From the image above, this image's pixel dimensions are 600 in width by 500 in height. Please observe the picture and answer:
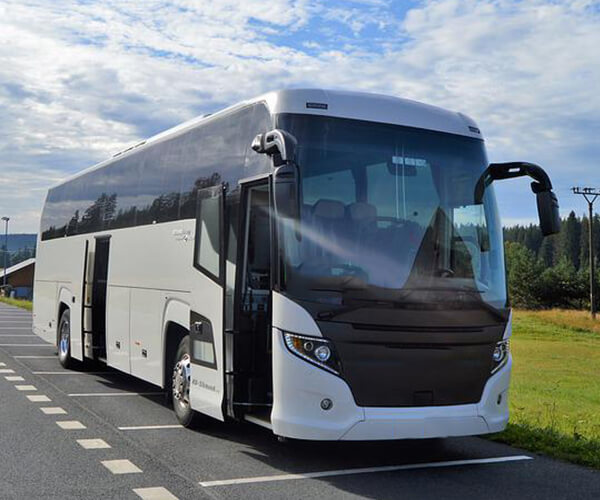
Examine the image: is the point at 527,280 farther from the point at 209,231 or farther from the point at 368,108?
the point at 368,108

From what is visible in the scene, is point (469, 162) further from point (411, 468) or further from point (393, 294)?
point (411, 468)

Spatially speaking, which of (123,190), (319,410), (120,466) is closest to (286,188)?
(319,410)

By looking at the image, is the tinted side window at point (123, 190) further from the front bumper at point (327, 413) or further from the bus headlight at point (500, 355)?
the bus headlight at point (500, 355)

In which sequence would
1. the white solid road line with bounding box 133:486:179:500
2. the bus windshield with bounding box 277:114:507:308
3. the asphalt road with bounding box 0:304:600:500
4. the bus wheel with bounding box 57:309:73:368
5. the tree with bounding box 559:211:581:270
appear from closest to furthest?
the white solid road line with bounding box 133:486:179:500, the asphalt road with bounding box 0:304:600:500, the bus windshield with bounding box 277:114:507:308, the bus wheel with bounding box 57:309:73:368, the tree with bounding box 559:211:581:270

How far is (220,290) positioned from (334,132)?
1968 mm

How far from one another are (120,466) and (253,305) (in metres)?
1.88

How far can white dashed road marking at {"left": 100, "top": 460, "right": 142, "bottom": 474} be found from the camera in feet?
23.3

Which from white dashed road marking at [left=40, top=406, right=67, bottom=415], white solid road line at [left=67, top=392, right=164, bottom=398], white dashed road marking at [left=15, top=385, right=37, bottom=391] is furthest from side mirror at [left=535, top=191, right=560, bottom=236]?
white dashed road marking at [left=15, top=385, right=37, bottom=391]

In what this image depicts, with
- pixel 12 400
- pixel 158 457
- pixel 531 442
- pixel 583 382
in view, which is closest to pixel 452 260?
pixel 531 442

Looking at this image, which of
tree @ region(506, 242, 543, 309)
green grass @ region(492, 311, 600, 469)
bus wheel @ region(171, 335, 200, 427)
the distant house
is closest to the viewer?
green grass @ region(492, 311, 600, 469)

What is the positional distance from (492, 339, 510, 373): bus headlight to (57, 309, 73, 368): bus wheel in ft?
31.7

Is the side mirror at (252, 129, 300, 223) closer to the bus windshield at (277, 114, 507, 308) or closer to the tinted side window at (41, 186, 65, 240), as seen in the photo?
the bus windshield at (277, 114, 507, 308)

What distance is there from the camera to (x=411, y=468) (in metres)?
7.61

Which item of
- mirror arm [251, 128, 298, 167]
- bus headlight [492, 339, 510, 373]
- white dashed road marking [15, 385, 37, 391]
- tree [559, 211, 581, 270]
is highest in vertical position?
tree [559, 211, 581, 270]
